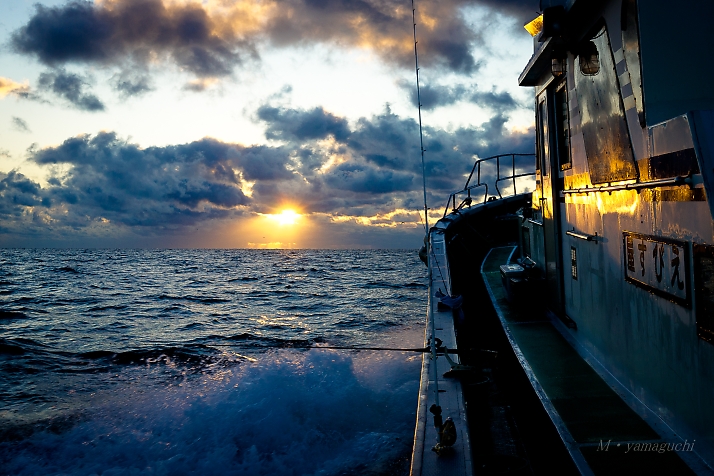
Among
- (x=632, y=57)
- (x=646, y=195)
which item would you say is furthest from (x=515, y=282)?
(x=632, y=57)

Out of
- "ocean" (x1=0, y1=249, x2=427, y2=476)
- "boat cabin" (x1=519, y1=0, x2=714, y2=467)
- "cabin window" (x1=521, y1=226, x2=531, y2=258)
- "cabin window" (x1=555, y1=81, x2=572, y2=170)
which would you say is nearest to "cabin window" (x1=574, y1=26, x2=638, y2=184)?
"boat cabin" (x1=519, y1=0, x2=714, y2=467)

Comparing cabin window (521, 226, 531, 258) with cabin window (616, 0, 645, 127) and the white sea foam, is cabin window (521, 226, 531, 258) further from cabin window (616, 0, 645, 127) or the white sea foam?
cabin window (616, 0, 645, 127)

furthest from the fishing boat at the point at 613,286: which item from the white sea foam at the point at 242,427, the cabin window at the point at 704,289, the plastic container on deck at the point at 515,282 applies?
the white sea foam at the point at 242,427

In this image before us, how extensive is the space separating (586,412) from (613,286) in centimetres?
135

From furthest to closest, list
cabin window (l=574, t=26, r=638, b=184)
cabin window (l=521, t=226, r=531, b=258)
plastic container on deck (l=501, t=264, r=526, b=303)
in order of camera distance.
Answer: cabin window (l=521, t=226, r=531, b=258) → plastic container on deck (l=501, t=264, r=526, b=303) → cabin window (l=574, t=26, r=638, b=184)

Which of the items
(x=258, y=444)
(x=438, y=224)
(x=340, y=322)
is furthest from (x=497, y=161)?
(x=258, y=444)

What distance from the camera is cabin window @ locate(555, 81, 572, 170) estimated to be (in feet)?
22.9

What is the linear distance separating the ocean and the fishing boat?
2.37m

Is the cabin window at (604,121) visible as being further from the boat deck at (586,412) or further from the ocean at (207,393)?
the ocean at (207,393)

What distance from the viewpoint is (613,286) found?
4.83m

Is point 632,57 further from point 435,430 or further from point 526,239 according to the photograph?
point 526,239

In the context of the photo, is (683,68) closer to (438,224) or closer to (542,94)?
(542,94)

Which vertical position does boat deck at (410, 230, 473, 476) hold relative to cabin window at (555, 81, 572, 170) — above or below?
below

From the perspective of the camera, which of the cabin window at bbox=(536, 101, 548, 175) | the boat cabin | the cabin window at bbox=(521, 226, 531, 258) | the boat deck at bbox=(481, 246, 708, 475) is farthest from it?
the cabin window at bbox=(521, 226, 531, 258)
